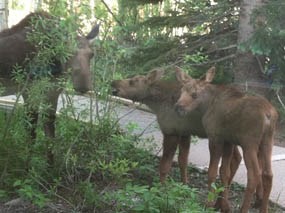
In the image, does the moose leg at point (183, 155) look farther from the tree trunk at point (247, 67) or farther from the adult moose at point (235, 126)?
the tree trunk at point (247, 67)

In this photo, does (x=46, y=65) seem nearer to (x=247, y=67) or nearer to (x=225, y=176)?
(x=225, y=176)

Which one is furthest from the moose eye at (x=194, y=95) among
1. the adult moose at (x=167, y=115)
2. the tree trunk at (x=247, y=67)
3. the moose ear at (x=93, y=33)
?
the tree trunk at (x=247, y=67)

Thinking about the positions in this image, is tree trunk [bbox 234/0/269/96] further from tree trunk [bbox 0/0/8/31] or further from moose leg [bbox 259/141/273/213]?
tree trunk [bbox 0/0/8/31]

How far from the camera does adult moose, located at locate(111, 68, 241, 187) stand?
6.07 m

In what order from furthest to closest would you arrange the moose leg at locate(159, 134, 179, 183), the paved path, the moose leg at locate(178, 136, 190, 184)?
the moose leg at locate(178, 136, 190, 184) < the moose leg at locate(159, 134, 179, 183) < the paved path

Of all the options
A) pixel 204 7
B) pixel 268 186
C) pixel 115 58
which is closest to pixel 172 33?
pixel 204 7

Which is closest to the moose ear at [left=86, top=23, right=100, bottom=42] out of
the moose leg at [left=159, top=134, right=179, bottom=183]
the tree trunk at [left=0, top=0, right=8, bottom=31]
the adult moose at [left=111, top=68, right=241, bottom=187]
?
the adult moose at [left=111, top=68, right=241, bottom=187]

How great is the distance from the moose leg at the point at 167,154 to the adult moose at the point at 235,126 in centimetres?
67

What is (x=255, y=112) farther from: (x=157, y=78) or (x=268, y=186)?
(x=157, y=78)

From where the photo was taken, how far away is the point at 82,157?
18.4ft

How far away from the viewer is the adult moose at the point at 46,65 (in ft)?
18.5

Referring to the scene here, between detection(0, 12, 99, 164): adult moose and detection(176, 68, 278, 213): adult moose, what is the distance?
95 cm

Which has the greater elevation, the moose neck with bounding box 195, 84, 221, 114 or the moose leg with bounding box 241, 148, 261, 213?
the moose neck with bounding box 195, 84, 221, 114

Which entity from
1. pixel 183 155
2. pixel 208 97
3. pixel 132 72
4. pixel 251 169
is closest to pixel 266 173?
pixel 251 169
